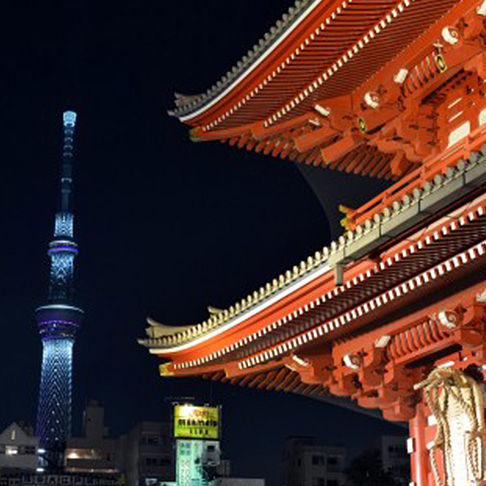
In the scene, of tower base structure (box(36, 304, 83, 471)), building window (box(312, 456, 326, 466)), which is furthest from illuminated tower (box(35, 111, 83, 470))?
building window (box(312, 456, 326, 466))

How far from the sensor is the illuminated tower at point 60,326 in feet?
381

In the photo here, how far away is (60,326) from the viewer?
119m

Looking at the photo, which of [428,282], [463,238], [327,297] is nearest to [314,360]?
[327,297]

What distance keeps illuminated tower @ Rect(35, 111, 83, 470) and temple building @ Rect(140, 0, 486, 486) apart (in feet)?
327

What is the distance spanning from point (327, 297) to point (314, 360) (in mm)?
2465

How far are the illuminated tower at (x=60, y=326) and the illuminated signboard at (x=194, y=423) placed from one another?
153ft

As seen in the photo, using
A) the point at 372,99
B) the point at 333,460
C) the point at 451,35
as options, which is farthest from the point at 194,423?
the point at 451,35

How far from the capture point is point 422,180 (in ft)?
46.1

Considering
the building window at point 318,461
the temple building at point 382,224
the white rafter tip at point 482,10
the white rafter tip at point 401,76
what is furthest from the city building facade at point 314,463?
the white rafter tip at point 482,10

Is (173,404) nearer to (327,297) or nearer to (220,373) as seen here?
(220,373)

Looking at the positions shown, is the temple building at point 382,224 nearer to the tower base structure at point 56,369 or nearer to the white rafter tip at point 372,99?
the white rafter tip at point 372,99

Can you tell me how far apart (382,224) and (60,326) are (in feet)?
358

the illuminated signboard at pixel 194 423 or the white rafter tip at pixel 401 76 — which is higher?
the illuminated signboard at pixel 194 423

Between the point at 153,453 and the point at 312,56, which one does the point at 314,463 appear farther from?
the point at 312,56
